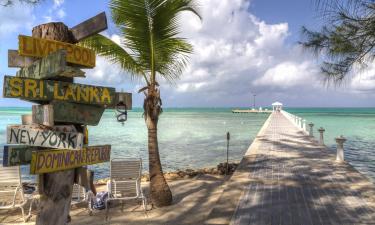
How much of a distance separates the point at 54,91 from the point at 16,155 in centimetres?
56

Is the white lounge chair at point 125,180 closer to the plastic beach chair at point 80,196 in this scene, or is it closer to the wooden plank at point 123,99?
the plastic beach chair at point 80,196

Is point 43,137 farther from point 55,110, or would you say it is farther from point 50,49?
point 50,49

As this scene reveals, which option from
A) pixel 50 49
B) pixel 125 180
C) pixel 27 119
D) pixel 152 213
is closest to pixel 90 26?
pixel 50 49

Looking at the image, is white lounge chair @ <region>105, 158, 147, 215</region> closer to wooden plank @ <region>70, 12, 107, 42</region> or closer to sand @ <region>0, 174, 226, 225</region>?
sand @ <region>0, 174, 226, 225</region>

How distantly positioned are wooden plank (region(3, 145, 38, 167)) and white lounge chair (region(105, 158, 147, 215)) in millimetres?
4914

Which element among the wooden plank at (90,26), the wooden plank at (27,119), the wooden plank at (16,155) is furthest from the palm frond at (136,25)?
the wooden plank at (16,155)

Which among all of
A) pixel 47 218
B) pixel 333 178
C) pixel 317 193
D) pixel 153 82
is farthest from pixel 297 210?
pixel 47 218

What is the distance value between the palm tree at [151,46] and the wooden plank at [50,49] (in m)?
4.65

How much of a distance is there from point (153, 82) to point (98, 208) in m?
3.13

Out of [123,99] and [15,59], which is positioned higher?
[15,59]

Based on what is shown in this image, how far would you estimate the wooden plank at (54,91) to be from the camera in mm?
2445

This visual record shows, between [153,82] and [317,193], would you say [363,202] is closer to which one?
[317,193]

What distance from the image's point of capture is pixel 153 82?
7.84 meters

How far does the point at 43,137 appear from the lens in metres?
2.56
